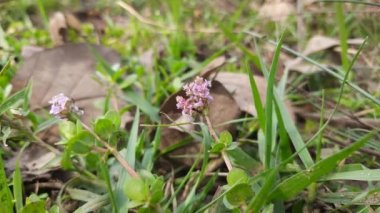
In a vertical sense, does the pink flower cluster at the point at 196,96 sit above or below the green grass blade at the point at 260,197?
above

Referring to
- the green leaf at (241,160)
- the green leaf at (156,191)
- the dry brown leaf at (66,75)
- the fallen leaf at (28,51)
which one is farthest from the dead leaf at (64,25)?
the green leaf at (156,191)

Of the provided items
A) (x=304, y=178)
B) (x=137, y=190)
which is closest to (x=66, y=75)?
(x=137, y=190)

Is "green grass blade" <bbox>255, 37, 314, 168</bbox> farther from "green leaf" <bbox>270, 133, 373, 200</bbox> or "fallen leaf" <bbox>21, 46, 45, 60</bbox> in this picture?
"fallen leaf" <bbox>21, 46, 45, 60</bbox>

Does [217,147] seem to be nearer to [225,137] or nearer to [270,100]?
[225,137]

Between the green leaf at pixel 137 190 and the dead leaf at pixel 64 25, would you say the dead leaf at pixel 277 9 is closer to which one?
the dead leaf at pixel 64 25

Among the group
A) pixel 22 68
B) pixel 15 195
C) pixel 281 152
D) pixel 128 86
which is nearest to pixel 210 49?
pixel 128 86

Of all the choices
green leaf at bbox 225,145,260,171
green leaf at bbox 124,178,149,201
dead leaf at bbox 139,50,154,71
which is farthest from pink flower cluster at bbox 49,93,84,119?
dead leaf at bbox 139,50,154,71

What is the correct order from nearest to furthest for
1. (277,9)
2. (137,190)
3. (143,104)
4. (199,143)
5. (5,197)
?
(137,190)
(5,197)
(199,143)
(143,104)
(277,9)
